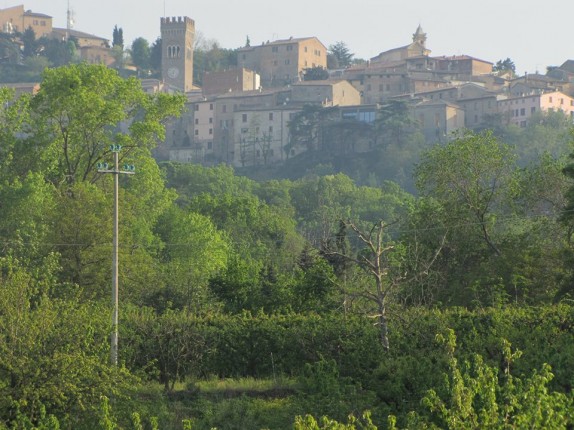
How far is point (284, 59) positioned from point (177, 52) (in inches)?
591

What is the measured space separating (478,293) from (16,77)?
127298 mm

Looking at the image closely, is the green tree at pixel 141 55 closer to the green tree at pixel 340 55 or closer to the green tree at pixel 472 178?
the green tree at pixel 340 55

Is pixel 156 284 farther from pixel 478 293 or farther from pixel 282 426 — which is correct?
pixel 282 426

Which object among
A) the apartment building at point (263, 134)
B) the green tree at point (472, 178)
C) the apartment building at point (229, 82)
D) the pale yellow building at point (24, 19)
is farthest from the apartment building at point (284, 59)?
the green tree at point (472, 178)

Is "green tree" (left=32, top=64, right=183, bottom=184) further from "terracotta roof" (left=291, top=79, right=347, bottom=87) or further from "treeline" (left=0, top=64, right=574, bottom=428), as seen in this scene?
"terracotta roof" (left=291, top=79, right=347, bottom=87)

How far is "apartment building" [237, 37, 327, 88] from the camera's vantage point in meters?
147

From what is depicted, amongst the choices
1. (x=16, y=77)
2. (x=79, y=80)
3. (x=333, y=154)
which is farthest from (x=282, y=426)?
(x=16, y=77)

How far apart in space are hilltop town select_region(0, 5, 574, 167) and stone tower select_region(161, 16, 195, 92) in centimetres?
11

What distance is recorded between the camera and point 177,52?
512 ft

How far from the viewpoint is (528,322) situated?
2934 centimetres

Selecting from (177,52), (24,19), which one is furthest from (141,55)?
(24,19)

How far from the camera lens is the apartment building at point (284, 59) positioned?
482ft

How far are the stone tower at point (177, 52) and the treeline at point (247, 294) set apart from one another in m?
86.4

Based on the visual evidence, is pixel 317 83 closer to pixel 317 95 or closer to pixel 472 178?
pixel 317 95
